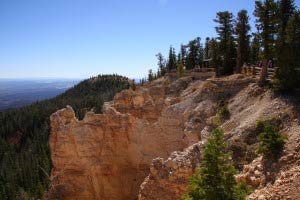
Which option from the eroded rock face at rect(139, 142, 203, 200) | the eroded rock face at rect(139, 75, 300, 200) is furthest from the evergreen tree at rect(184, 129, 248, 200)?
the eroded rock face at rect(139, 142, 203, 200)

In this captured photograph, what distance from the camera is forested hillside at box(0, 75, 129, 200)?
72.9 meters

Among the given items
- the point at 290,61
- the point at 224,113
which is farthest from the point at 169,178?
the point at 290,61

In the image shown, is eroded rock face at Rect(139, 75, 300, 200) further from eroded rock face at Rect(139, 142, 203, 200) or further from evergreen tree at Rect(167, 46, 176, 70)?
evergreen tree at Rect(167, 46, 176, 70)

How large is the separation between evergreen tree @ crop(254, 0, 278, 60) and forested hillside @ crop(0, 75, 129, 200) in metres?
31.6

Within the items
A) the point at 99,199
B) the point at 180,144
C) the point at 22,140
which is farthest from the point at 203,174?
the point at 22,140

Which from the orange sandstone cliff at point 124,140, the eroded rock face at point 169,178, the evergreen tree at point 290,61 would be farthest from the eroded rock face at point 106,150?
the evergreen tree at point 290,61

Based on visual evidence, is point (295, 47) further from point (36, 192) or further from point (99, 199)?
point (36, 192)

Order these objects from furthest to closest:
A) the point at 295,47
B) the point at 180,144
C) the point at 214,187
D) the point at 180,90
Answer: the point at 180,90, the point at 180,144, the point at 295,47, the point at 214,187

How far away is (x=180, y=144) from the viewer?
1110 inches

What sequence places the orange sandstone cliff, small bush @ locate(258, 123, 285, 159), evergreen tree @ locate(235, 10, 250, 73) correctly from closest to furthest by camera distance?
small bush @ locate(258, 123, 285, 159) → the orange sandstone cliff → evergreen tree @ locate(235, 10, 250, 73)

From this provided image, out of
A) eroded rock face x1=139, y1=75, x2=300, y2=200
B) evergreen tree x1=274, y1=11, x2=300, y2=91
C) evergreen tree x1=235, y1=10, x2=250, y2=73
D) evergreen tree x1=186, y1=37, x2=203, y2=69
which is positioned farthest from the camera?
evergreen tree x1=186, y1=37, x2=203, y2=69

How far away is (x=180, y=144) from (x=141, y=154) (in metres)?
3.73

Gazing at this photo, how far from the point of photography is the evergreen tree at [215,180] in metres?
14.4

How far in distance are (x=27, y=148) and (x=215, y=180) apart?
348 ft
